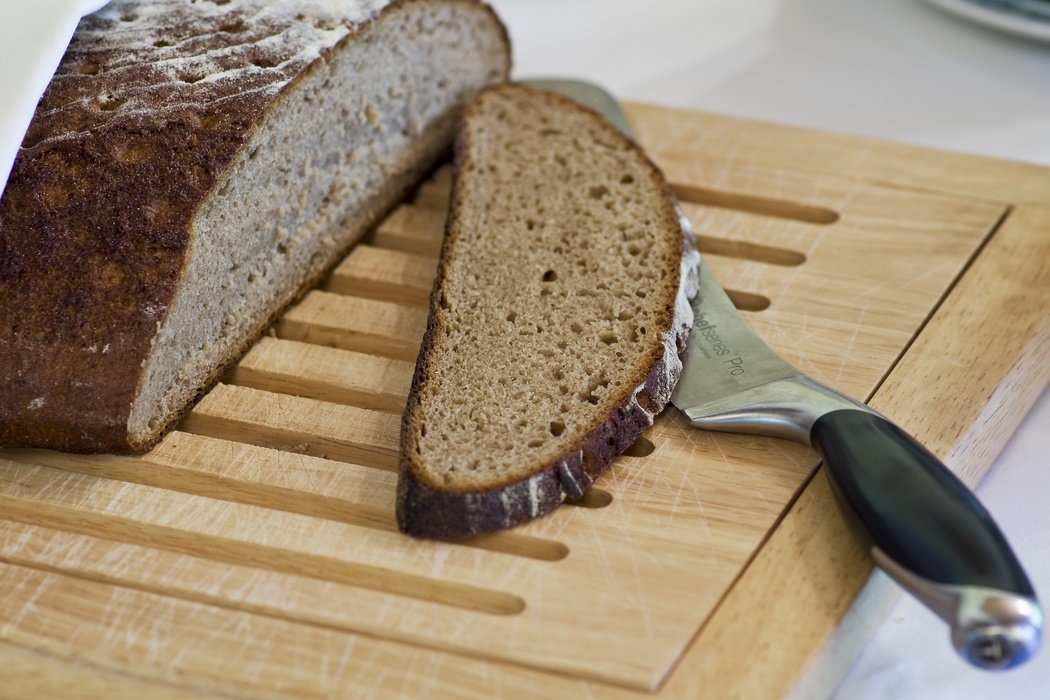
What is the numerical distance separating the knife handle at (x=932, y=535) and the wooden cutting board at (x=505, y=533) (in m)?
0.11

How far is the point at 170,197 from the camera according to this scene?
1.99 metres

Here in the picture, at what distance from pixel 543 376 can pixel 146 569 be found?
74cm

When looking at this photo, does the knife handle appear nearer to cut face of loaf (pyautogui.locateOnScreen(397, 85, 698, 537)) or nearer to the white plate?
cut face of loaf (pyautogui.locateOnScreen(397, 85, 698, 537))

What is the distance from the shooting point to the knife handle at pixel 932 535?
4.75 ft

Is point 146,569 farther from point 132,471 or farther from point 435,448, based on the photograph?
point 435,448

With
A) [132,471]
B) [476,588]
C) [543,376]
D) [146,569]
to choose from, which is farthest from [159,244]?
[476,588]

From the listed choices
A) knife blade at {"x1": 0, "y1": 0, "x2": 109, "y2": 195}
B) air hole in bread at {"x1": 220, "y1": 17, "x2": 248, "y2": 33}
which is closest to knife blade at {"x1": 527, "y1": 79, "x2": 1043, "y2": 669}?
air hole in bread at {"x1": 220, "y1": 17, "x2": 248, "y2": 33}

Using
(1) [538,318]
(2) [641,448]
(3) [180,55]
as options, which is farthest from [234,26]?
(2) [641,448]

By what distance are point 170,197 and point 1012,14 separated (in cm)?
245

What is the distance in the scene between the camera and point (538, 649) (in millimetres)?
1575

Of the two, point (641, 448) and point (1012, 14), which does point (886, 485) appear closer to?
point (641, 448)

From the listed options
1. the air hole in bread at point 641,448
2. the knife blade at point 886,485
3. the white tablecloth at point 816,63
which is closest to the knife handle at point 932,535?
the knife blade at point 886,485

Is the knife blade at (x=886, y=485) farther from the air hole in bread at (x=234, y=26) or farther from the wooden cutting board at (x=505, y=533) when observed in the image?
the air hole in bread at (x=234, y=26)

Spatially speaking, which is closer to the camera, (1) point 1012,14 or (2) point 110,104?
(2) point 110,104
